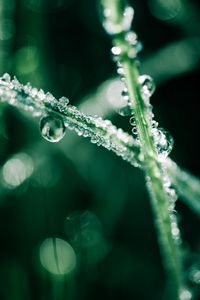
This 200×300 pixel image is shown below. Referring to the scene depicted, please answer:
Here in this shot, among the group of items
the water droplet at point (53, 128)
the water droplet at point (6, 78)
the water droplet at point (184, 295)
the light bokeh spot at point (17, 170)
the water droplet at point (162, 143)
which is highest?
the light bokeh spot at point (17, 170)

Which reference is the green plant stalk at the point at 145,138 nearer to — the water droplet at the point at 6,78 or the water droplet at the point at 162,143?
the water droplet at the point at 162,143

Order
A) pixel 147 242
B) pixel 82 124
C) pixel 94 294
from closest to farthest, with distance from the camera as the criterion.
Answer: pixel 82 124 < pixel 94 294 < pixel 147 242

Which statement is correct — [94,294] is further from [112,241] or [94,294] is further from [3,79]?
[3,79]

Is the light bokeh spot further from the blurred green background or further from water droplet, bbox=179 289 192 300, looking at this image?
water droplet, bbox=179 289 192 300

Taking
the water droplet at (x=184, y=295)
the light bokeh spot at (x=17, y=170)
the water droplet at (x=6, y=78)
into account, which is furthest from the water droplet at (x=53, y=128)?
the light bokeh spot at (x=17, y=170)

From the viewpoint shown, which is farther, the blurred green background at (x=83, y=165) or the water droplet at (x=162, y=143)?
the blurred green background at (x=83, y=165)

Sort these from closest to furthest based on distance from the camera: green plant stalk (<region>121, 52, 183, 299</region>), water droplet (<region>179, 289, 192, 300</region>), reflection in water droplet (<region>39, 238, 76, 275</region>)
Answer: green plant stalk (<region>121, 52, 183, 299</region>) → water droplet (<region>179, 289, 192, 300</region>) → reflection in water droplet (<region>39, 238, 76, 275</region>)

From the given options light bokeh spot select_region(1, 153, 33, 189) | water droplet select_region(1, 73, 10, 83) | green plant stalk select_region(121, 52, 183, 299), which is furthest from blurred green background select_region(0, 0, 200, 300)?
water droplet select_region(1, 73, 10, 83)

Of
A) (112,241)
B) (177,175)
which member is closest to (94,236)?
(112,241)

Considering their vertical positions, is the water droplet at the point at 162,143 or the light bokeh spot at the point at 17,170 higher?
the light bokeh spot at the point at 17,170
